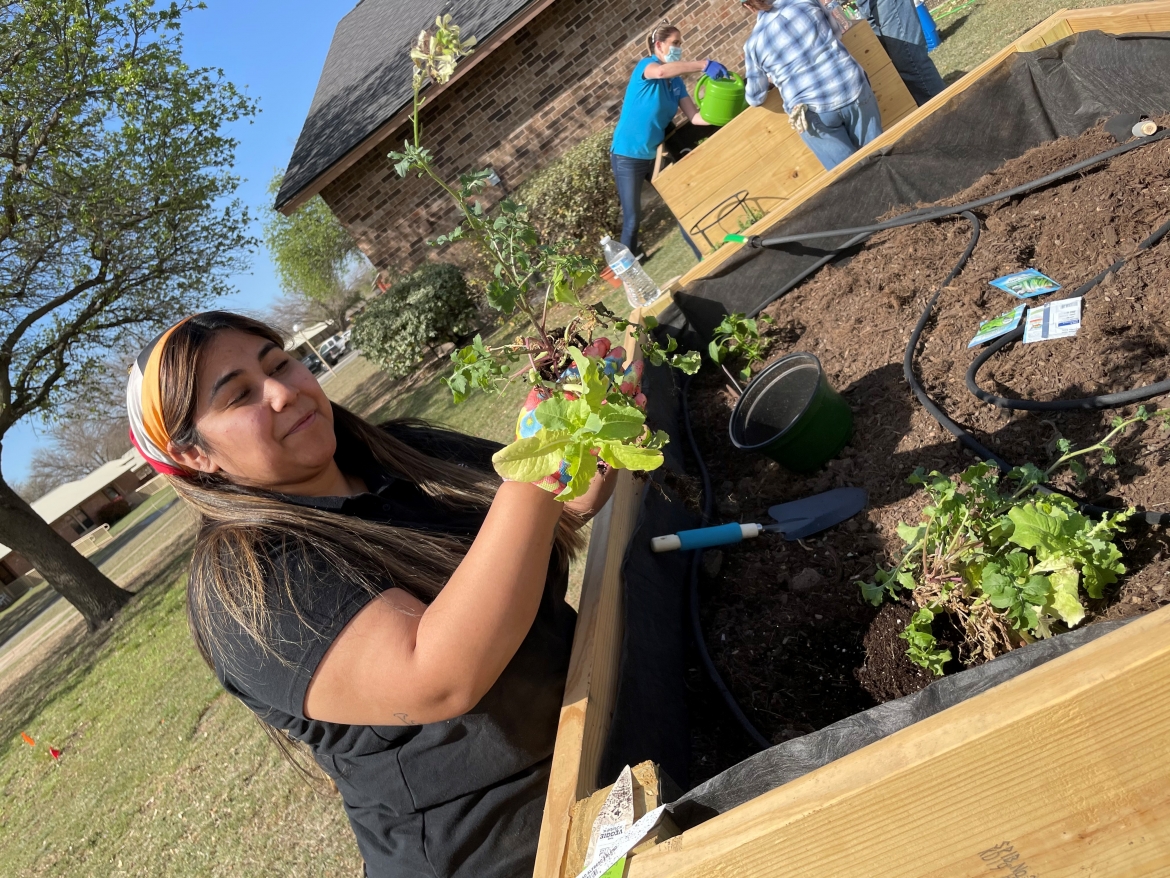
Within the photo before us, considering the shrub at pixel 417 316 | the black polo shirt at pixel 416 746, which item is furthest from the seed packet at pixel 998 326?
the shrub at pixel 417 316

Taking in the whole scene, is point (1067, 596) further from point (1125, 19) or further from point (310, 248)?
point (310, 248)

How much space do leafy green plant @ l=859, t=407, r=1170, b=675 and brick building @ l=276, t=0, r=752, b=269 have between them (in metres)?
11.0

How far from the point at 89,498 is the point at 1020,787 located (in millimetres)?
49880

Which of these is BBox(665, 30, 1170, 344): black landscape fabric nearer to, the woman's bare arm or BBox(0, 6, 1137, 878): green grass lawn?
BBox(0, 6, 1137, 878): green grass lawn

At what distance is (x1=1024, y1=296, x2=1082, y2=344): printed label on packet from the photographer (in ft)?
7.82

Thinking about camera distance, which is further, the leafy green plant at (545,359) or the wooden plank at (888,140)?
the wooden plank at (888,140)

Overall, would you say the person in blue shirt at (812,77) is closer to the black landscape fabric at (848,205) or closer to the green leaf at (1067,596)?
the black landscape fabric at (848,205)

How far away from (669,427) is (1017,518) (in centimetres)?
169

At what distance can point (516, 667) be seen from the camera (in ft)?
5.38

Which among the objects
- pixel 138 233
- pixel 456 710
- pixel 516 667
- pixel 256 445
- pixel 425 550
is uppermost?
pixel 138 233

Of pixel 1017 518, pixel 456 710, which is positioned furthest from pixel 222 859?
pixel 1017 518

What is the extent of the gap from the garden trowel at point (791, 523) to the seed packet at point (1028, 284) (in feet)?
2.93

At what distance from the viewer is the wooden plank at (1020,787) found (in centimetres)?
77

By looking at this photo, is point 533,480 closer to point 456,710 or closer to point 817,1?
point 456,710
